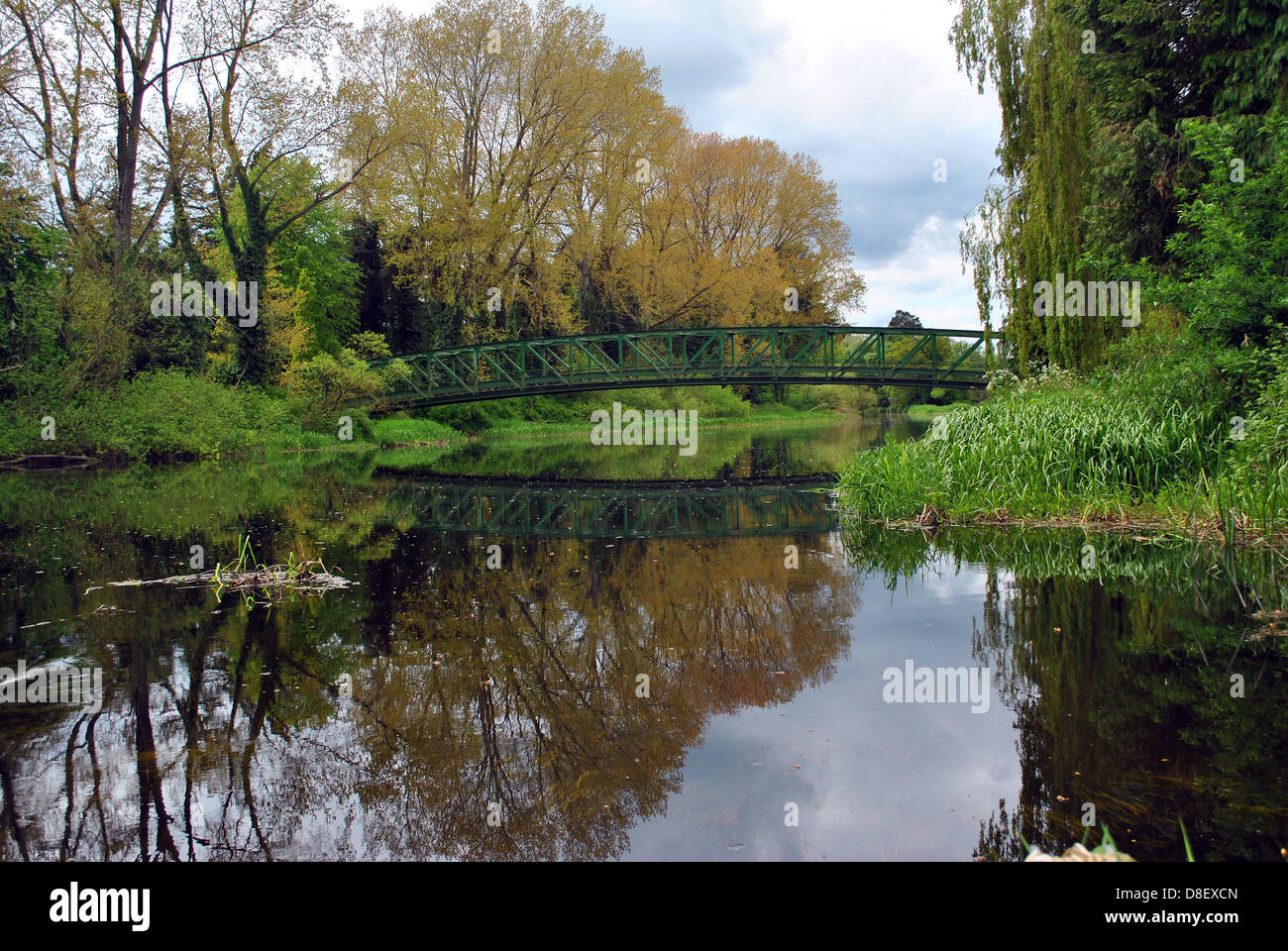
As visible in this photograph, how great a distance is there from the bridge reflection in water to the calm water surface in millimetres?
1444

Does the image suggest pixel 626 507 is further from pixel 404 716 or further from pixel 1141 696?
pixel 1141 696

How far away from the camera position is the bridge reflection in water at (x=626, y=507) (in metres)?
10.5

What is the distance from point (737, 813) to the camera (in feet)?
10.3

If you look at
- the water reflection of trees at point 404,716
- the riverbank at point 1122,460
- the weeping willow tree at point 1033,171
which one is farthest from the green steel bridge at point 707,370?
the water reflection of trees at point 404,716

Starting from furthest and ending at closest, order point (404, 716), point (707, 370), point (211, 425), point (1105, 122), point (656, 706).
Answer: point (707, 370), point (211, 425), point (1105, 122), point (656, 706), point (404, 716)

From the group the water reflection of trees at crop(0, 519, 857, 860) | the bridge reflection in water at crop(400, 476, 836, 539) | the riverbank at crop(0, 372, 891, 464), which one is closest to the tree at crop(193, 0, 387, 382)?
the riverbank at crop(0, 372, 891, 464)

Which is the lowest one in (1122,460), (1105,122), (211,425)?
(1122,460)

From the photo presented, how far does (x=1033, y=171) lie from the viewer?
13.5 m

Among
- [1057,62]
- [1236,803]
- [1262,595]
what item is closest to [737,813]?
[1236,803]

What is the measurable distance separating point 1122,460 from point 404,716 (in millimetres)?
8288

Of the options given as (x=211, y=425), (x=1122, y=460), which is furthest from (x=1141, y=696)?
(x=211, y=425)

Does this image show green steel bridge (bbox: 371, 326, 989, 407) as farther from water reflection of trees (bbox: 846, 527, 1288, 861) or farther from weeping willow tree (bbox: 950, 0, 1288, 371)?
water reflection of trees (bbox: 846, 527, 1288, 861)

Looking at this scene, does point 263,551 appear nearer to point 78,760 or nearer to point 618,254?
point 78,760

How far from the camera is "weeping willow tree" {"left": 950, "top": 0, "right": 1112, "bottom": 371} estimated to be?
42.2 feet
